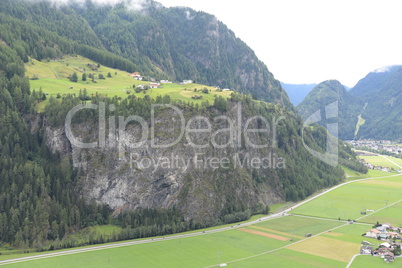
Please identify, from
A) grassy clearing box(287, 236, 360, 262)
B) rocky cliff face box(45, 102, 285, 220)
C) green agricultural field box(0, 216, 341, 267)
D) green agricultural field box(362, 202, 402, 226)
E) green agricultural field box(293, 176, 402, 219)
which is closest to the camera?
green agricultural field box(0, 216, 341, 267)

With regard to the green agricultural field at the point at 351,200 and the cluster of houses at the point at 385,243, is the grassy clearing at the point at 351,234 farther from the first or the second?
the green agricultural field at the point at 351,200

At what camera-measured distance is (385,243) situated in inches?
4070

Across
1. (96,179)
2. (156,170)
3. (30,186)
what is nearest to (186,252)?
(156,170)

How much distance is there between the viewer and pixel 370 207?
152375 millimetres

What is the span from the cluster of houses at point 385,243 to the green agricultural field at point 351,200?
804 inches

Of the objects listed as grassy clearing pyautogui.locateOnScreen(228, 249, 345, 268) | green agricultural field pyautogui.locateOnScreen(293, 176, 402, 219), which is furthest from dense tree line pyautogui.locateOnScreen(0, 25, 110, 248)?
green agricultural field pyautogui.locateOnScreen(293, 176, 402, 219)

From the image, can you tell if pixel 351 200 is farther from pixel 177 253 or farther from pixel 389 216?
pixel 177 253

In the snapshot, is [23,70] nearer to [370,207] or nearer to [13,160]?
[13,160]

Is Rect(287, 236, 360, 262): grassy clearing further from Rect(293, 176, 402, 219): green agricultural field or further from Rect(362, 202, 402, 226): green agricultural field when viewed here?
Rect(293, 176, 402, 219): green agricultural field

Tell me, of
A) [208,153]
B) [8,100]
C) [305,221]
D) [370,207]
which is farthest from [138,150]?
[370,207]

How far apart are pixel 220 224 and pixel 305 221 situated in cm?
3076

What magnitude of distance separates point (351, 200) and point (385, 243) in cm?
6271

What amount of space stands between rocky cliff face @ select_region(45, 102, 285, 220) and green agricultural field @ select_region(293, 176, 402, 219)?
27.9 meters

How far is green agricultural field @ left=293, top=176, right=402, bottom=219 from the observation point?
480 feet
